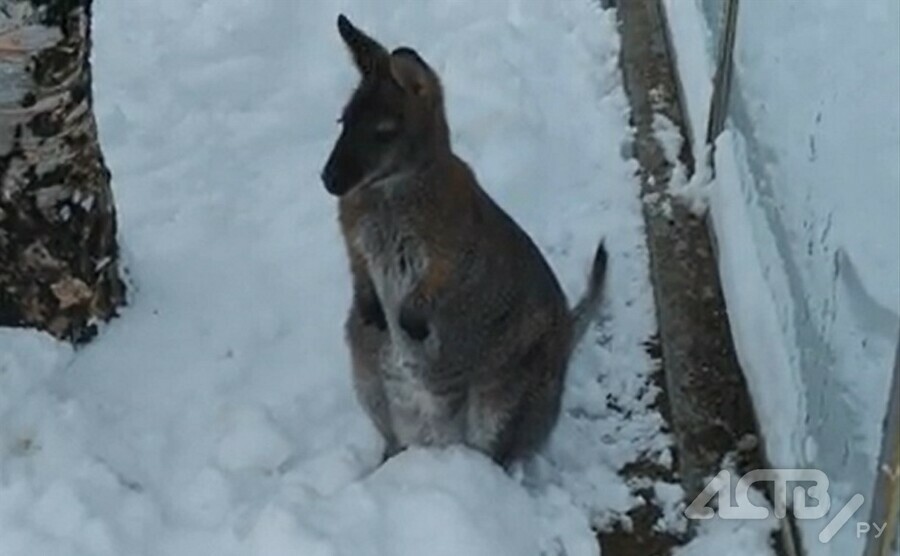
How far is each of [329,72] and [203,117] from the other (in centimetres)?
46

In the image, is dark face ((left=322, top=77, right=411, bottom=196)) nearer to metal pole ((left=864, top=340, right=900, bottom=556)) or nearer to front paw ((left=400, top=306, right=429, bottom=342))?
A: front paw ((left=400, top=306, right=429, bottom=342))

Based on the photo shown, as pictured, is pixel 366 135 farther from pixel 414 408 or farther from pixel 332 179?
pixel 414 408

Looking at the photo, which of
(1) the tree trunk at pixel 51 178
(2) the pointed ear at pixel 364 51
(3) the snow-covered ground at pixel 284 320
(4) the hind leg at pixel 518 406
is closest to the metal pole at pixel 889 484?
(3) the snow-covered ground at pixel 284 320

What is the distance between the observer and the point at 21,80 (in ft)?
14.6

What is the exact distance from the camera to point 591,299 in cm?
455

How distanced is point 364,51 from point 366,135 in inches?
6.9

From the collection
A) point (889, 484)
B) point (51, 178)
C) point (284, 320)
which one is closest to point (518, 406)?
point (284, 320)

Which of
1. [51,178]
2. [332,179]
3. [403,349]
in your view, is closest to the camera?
[332,179]

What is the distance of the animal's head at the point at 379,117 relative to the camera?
3.80 metres

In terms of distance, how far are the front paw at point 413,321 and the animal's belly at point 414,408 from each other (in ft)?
0.33

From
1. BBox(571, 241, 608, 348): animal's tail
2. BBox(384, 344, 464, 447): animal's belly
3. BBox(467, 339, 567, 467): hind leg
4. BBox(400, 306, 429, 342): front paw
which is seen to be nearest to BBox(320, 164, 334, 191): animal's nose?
BBox(400, 306, 429, 342): front paw

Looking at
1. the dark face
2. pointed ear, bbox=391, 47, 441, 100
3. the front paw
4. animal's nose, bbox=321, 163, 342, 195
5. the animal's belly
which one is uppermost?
pointed ear, bbox=391, 47, 441, 100

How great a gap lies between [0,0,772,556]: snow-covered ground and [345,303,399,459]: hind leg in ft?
0.32

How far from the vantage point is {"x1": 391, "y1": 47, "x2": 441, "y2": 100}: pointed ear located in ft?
12.6
